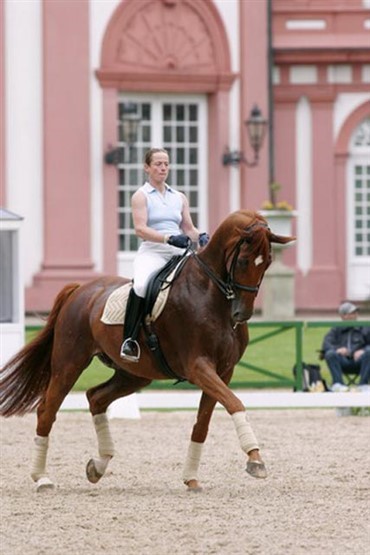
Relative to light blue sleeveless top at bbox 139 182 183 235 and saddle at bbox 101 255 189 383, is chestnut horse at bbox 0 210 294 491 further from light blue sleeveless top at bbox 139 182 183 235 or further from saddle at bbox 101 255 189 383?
light blue sleeveless top at bbox 139 182 183 235

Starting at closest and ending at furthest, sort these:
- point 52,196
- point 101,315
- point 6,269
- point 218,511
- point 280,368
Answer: point 218,511 < point 101,315 < point 6,269 < point 280,368 < point 52,196

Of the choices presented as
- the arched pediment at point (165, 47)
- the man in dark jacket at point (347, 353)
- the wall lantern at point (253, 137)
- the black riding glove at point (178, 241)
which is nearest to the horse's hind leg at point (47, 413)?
the black riding glove at point (178, 241)

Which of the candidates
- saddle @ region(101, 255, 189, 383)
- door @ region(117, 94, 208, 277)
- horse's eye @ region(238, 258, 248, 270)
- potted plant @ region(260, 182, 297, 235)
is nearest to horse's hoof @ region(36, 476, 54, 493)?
saddle @ region(101, 255, 189, 383)

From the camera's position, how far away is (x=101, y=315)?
11289 millimetres

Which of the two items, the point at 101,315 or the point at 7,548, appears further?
the point at 101,315

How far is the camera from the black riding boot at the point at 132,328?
431 inches

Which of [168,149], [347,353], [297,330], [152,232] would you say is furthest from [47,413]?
[168,149]

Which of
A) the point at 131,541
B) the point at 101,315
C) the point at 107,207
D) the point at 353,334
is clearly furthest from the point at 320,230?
the point at 131,541

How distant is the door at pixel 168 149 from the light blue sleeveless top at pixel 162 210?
16.6 m

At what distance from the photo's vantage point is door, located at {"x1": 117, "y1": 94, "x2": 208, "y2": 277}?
2805 cm

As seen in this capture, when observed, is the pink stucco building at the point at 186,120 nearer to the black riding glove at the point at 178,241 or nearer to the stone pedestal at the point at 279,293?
the stone pedestal at the point at 279,293

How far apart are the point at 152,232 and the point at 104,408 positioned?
1246 mm

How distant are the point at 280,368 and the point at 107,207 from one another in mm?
8801

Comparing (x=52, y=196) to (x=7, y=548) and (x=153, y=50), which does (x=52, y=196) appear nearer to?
(x=153, y=50)
